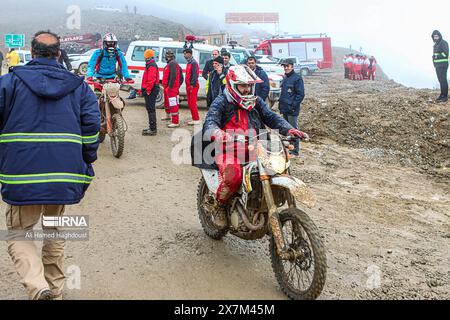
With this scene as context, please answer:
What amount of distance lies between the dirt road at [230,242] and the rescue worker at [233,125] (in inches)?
24.8

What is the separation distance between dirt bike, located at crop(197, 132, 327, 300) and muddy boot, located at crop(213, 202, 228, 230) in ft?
0.47

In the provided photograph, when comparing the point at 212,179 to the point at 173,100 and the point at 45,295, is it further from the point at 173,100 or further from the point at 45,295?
the point at 173,100

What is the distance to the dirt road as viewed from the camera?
4.29m

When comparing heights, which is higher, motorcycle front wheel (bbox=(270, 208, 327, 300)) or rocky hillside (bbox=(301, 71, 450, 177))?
rocky hillside (bbox=(301, 71, 450, 177))

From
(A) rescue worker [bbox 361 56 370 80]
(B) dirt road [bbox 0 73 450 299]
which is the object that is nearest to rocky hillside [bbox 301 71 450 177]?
(B) dirt road [bbox 0 73 450 299]

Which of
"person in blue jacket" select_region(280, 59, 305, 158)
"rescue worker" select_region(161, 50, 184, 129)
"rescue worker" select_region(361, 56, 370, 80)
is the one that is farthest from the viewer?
"rescue worker" select_region(361, 56, 370, 80)

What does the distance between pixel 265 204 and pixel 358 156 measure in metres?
6.72

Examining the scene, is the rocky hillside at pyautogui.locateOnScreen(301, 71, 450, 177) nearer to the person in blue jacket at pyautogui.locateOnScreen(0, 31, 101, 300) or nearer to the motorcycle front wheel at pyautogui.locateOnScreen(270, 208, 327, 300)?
the motorcycle front wheel at pyautogui.locateOnScreen(270, 208, 327, 300)

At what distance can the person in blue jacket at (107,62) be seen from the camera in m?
9.06

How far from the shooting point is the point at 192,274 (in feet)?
14.8

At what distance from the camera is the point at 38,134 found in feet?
11.0

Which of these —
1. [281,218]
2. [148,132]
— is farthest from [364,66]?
[281,218]
